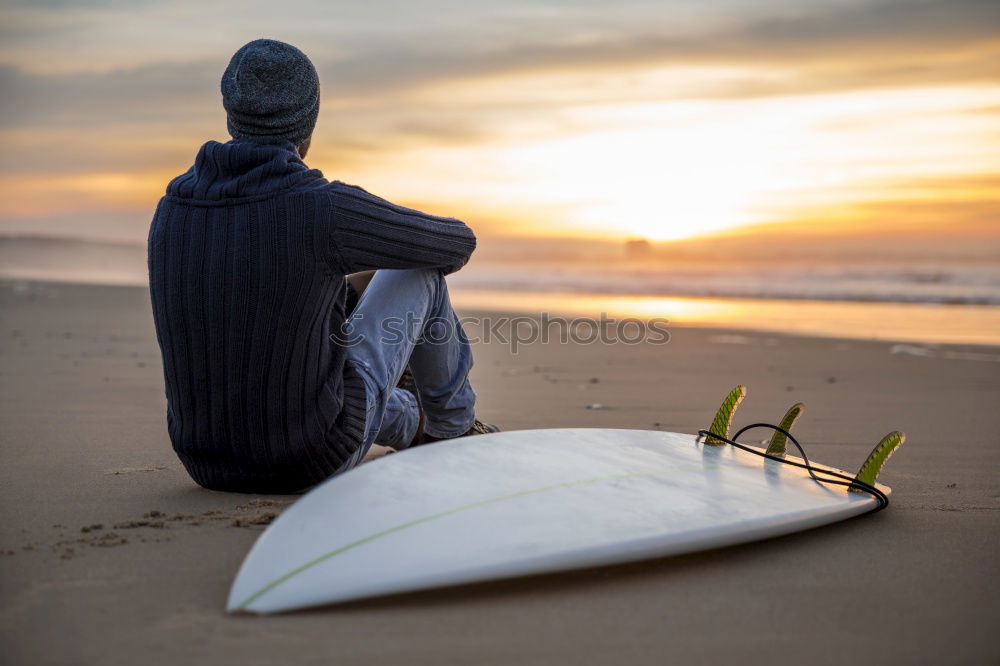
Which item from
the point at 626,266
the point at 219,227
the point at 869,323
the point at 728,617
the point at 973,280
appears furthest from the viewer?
the point at 626,266

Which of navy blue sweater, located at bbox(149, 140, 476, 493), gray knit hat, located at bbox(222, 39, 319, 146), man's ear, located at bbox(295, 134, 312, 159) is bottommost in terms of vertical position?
navy blue sweater, located at bbox(149, 140, 476, 493)

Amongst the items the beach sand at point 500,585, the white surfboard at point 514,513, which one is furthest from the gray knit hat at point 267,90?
the beach sand at point 500,585

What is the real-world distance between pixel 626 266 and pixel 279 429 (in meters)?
22.4

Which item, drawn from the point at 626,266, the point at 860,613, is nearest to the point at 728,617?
the point at 860,613

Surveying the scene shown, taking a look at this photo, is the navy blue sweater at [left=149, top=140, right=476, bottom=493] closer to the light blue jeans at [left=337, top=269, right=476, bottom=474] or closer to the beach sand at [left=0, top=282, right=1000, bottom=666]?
the light blue jeans at [left=337, top=269, right=476, bottom=474]

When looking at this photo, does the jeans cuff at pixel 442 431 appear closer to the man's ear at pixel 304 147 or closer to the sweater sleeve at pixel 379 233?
the sweater sleeve at pixel 379 233

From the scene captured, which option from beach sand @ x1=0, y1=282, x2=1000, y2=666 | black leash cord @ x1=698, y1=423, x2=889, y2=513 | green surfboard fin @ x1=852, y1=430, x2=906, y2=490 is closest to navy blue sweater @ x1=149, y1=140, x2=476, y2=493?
beach sand @ x1=0, y1=282, x2=1000, y2=666

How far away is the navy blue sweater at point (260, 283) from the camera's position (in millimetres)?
2020

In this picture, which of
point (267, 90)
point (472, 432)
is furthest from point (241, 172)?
point (472, 432)

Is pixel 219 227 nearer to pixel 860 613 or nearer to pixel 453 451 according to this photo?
pixel 453 451

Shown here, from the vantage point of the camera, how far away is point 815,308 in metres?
12.2

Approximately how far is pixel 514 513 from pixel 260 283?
742 millimetres

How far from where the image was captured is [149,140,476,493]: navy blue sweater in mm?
2020

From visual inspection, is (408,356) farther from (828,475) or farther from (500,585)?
(828,475)
